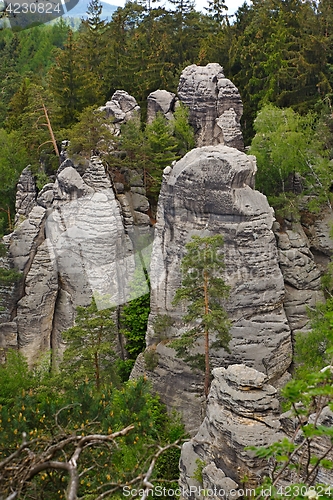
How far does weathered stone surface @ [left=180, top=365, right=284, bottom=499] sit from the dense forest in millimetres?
Result: 580

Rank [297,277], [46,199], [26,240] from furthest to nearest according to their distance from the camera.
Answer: [46,199] → [26,240] → [297,277]

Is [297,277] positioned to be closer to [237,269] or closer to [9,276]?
[237,269]

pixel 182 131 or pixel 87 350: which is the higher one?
pixel 182 131

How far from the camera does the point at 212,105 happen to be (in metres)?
25.4

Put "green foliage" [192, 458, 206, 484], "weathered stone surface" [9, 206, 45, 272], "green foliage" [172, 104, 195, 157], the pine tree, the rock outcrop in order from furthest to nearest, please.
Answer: the pine tree, "green foliage" [172, 104, 195, 157], "weathered stone surface" [9, 206, 45, 272], the rock outcrop, "green foliage" [192, 458, 206, 484]

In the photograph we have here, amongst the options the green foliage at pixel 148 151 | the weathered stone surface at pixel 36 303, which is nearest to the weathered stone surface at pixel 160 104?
the green foliage at pixel 148 151

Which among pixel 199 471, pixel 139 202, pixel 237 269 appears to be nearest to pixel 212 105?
pixel 139 202

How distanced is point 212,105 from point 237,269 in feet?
34.1

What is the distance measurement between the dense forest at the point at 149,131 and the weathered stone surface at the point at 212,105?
868 mm

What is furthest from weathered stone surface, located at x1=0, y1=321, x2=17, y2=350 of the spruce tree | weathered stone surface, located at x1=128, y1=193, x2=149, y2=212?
weathered stone surface, located at x1=128, y1=193, x2=149, y2=212

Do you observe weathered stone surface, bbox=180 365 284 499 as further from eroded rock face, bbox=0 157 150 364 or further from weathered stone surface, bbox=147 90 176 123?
weathered stone surface, bbox=147 90 176 123

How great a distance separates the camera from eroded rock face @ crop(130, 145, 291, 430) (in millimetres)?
17781

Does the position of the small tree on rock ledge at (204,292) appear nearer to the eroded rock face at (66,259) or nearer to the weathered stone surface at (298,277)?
the weathered stone surface at (298,277)

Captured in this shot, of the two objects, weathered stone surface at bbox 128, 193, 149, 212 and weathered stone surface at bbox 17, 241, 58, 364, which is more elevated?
weathered stone surface at bbox 128, 193, 149, 212
